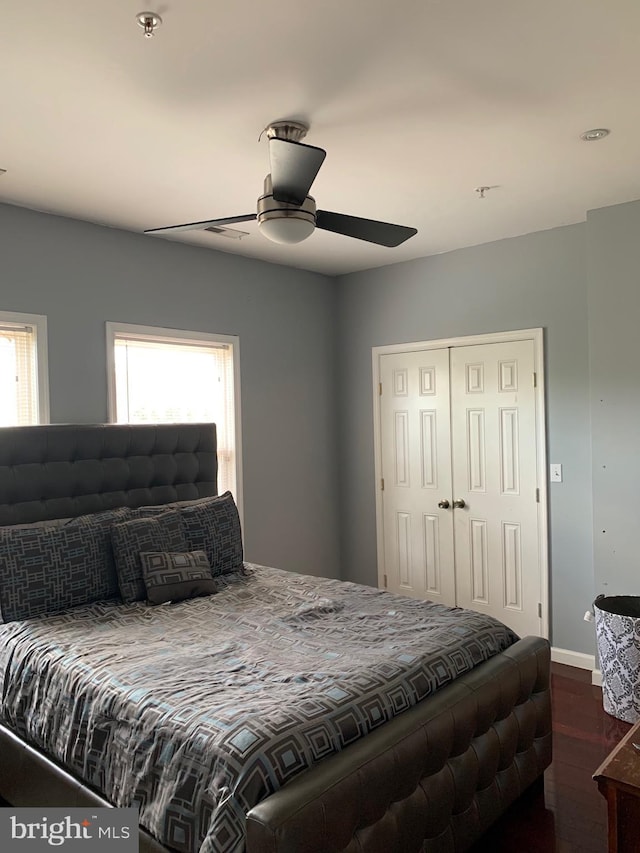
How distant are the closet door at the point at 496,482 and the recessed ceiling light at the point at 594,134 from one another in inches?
64.2

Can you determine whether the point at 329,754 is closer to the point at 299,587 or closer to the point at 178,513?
the point at 299,587

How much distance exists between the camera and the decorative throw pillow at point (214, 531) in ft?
11.3

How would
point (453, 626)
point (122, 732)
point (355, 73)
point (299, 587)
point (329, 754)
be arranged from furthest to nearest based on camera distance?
point (299, 587) → point (453, 626) → point (355, 73) → point (122, 732) → point (329, 754)

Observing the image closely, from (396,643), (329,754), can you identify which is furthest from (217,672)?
(396,643)

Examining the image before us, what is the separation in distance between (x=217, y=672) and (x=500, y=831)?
127 cm

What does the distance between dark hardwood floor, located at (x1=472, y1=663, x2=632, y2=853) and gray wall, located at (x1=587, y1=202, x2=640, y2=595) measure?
766 mm

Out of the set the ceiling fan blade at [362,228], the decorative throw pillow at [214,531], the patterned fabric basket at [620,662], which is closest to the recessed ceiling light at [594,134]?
the ceiling fan blade at [362,228]

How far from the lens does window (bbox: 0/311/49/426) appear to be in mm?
3318

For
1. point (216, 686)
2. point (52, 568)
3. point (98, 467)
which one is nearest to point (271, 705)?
point (216, 686)

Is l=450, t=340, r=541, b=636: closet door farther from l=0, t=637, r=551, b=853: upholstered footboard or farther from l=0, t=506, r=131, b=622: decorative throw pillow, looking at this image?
l=0, t=506, r=131, b=622: decorative throw pillow

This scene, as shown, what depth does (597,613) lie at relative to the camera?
337 centimetres

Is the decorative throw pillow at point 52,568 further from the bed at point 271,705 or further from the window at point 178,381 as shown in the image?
the window at point 178,381

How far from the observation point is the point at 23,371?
3.38 meters

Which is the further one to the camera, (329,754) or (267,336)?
(267,336)
